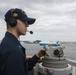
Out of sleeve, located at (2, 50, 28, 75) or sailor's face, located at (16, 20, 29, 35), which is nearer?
sleeve, located at (2, 50, 28, 75)

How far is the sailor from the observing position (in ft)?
5.73

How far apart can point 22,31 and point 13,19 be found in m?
0.15

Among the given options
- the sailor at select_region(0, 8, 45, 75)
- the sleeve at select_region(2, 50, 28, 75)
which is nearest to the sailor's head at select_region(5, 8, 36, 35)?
the sailor at select_region(0, 8, 45, 75)

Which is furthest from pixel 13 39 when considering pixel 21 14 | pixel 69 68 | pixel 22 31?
pixel 69 68

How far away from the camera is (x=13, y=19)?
1.93 m

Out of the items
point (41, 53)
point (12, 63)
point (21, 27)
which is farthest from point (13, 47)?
point (41, 53)

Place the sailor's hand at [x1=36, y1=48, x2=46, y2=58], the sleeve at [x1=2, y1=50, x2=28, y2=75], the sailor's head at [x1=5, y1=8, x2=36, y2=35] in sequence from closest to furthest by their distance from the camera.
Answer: the sleeve at [x1=2, y1=50, x2=28, y2=75] < the sailor's head at [x1=5, y1=8, x2=36, y2=35] < the sailor's hand at [x1=36, y1=48, x2=46, y2=58]

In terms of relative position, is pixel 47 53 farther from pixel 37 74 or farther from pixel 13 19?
pixel 13 19

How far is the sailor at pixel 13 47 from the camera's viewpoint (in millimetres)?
1746

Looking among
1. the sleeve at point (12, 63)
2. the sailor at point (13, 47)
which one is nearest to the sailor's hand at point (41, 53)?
the sailor at point (13, 47)

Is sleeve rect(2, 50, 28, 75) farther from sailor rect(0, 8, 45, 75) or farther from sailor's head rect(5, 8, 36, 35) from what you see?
sailor's head rect(5, 8, 36, 35)

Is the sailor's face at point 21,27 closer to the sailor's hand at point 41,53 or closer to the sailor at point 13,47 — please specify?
the sailor at point 13,47

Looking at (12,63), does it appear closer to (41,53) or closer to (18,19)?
(18,19)

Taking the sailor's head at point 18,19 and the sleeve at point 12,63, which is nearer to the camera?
the sleeve at point 12,63
